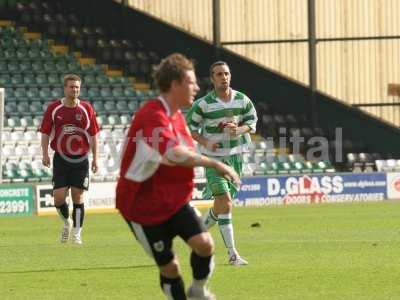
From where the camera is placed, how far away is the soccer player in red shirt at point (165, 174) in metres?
8.38

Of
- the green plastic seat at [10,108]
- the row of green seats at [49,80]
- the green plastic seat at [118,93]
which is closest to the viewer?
the green plastic seat at [10,108]

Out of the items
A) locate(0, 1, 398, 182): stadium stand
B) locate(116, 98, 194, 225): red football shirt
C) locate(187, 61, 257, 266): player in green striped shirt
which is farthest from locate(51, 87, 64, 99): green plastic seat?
locate(116, 98, 194, 225): red football shirt

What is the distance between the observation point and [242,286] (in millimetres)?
11547

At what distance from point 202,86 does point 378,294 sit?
2582 cm

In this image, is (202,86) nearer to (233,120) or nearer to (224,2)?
(224,2)

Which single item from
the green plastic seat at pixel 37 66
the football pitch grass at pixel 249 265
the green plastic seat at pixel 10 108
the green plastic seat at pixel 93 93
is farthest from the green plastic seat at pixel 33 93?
the football pitch grass at pixel 249 265

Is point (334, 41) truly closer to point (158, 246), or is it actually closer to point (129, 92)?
point (129, 92)

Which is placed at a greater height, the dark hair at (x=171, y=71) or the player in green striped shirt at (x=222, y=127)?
the dark hair at (x=171, y=71)

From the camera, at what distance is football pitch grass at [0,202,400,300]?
441 inches

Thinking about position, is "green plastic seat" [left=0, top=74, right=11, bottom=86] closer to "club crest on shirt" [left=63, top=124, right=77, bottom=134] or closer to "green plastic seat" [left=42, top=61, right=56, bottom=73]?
"green plastic seat" [left=42, top=61, right=56, bottom=73]

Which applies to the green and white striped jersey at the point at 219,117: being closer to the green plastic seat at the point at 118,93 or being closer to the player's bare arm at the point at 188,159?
the player's bare arm at the point at 188,159

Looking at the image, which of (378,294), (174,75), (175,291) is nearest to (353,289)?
(378,294)

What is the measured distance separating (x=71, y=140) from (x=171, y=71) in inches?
338

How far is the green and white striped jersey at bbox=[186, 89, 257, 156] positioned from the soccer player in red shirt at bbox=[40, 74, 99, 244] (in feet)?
10.3
